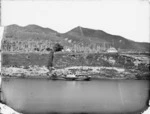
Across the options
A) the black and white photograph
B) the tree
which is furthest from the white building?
the tree

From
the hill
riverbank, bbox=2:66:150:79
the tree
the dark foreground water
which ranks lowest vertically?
the dark foreground water

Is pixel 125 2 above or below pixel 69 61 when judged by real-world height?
above

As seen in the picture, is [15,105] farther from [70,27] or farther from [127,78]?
[127,78]

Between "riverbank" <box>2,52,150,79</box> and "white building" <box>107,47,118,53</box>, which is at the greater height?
"white building" <box>107,47,118,53</box>

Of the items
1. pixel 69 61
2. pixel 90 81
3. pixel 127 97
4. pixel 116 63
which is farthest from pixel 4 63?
pixel 127 97

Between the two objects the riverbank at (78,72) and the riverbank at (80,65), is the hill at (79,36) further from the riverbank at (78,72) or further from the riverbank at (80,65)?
Result: the riverbank at (78,72)

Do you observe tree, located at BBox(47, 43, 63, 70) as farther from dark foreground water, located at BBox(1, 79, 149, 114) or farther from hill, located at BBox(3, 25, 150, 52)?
dark foreground water, located at BBox(1, 79, 149, 114)

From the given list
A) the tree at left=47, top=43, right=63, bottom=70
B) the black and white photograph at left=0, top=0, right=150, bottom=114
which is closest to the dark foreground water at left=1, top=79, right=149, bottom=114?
the black and white photograph at left=0, top=0, right=150, bottom=114

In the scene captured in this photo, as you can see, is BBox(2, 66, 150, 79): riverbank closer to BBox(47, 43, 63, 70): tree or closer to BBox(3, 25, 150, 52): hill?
BBox(47, 43, 63, 70): tree
